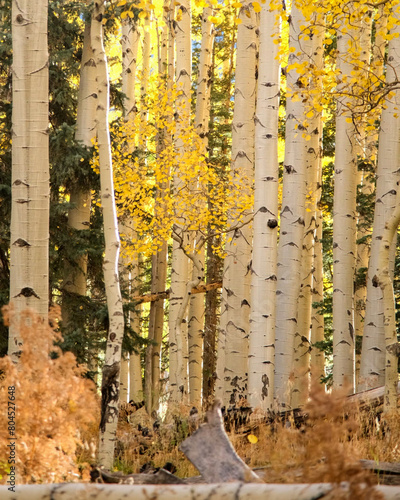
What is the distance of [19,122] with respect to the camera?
449cm

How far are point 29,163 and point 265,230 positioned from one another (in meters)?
2.50

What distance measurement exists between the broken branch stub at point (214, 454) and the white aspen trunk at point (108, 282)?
5.25ft

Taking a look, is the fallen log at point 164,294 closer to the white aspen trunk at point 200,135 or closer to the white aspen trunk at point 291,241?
the white aspen trunk at point 200,135

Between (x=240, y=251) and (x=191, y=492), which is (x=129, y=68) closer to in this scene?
(x=240, y=251)

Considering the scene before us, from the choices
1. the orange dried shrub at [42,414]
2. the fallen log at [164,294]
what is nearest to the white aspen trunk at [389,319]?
the orange dried shrub at [42,414]

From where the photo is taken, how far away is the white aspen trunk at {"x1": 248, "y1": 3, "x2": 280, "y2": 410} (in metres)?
5.71

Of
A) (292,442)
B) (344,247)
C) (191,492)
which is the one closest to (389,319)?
(292,442)

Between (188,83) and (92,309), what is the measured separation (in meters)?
4.46

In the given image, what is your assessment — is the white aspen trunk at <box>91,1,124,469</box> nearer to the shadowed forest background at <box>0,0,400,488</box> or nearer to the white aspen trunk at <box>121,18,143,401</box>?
the shadowed forest background at <box>0,0,400,488</box>

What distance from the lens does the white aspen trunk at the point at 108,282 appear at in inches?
167

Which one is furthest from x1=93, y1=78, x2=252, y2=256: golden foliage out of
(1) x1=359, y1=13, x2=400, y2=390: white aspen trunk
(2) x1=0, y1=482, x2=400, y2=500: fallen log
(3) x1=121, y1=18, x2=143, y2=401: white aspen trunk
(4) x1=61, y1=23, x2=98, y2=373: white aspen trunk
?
(2) x1=0, y1=482, x2=400, y2=500: fallen log

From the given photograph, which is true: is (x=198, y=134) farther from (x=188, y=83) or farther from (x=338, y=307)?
(x=338, y=307)

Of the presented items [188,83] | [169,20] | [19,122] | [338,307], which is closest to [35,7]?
[19,122]

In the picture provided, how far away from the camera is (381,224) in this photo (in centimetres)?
696
